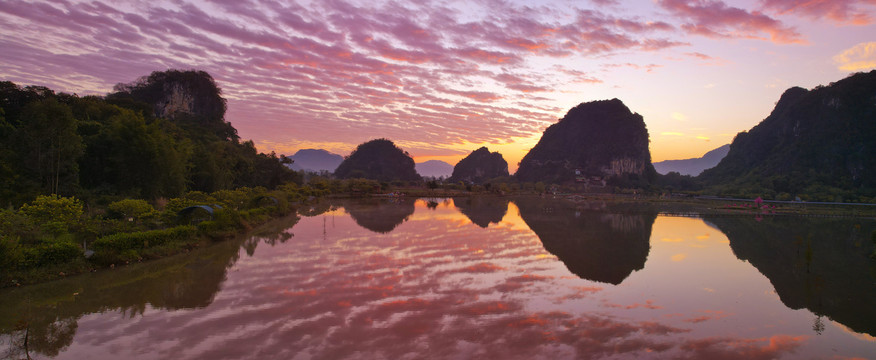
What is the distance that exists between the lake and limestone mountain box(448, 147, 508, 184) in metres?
124

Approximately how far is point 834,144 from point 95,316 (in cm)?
9328

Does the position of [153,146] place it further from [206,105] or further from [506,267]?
[206,105]

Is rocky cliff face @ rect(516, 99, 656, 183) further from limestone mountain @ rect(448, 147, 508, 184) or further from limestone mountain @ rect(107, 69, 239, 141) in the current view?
limestone mountain @ rect(107, 69, 239, 141)

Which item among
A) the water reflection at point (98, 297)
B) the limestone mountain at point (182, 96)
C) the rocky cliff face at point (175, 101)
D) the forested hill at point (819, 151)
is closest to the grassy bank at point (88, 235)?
the water reflection at point (98, 297)

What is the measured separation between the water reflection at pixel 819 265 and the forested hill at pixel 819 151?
35.9 m

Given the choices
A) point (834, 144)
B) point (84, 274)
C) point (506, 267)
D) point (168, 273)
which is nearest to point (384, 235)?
point (506, 267)

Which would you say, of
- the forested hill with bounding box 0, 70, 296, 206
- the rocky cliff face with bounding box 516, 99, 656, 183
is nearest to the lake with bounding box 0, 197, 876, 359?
the forested hill with bounding box 0, 70, 296, 206

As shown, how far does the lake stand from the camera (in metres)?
6.62

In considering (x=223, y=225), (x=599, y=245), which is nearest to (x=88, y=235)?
(x=223, y=225)

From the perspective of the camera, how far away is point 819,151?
Answer: 66.9m

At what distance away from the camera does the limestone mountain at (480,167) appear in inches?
5541

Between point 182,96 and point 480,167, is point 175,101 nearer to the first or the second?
point 182,96

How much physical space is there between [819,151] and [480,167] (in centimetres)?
8976

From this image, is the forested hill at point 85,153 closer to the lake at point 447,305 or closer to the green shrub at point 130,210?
the green shrub at point 130,210
